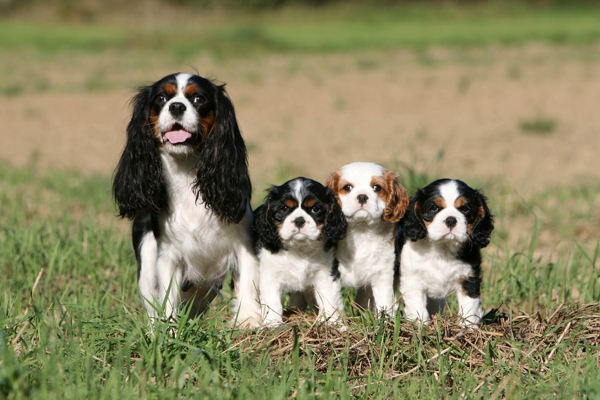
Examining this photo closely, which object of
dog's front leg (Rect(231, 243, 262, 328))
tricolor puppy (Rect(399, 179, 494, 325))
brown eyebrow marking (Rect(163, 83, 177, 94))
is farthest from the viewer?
dog's front leg (Rect(231, 243, 262, 328))

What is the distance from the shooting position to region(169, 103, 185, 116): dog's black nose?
14.9ft

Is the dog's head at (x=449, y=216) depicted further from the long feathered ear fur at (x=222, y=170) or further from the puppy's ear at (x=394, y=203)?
the long feathered ear fur at (x=222, y=170)

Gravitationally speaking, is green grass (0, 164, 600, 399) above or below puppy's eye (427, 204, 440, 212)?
below

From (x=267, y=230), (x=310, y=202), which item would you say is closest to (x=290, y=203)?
(x=310, y=202)

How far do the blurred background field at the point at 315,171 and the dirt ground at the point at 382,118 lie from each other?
0.08m

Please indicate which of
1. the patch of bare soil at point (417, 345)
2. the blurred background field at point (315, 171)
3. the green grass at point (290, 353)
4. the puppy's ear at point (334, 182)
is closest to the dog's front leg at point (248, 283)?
the green grass at point (290, 353)

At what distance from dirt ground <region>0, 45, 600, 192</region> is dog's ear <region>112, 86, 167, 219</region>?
430cm

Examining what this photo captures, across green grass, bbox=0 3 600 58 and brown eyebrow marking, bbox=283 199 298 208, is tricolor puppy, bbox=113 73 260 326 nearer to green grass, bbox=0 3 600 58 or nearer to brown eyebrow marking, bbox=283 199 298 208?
brown eyebrow marking, bbox=283 199 298 208

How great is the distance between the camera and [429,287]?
4586 millimetres

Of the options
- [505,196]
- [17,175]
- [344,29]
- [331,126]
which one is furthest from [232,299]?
[344,29]

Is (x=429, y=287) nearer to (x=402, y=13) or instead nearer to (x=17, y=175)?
(x=17, y=175)

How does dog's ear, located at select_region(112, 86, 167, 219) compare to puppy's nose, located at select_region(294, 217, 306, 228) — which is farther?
dog's ear, located at select_region(112, 86, 167, 219)

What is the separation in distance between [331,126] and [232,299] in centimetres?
1199

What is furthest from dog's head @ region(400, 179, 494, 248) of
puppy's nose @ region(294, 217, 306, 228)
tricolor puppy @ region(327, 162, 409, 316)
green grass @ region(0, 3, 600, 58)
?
green grass @ region(0, 3, 600, 58)
